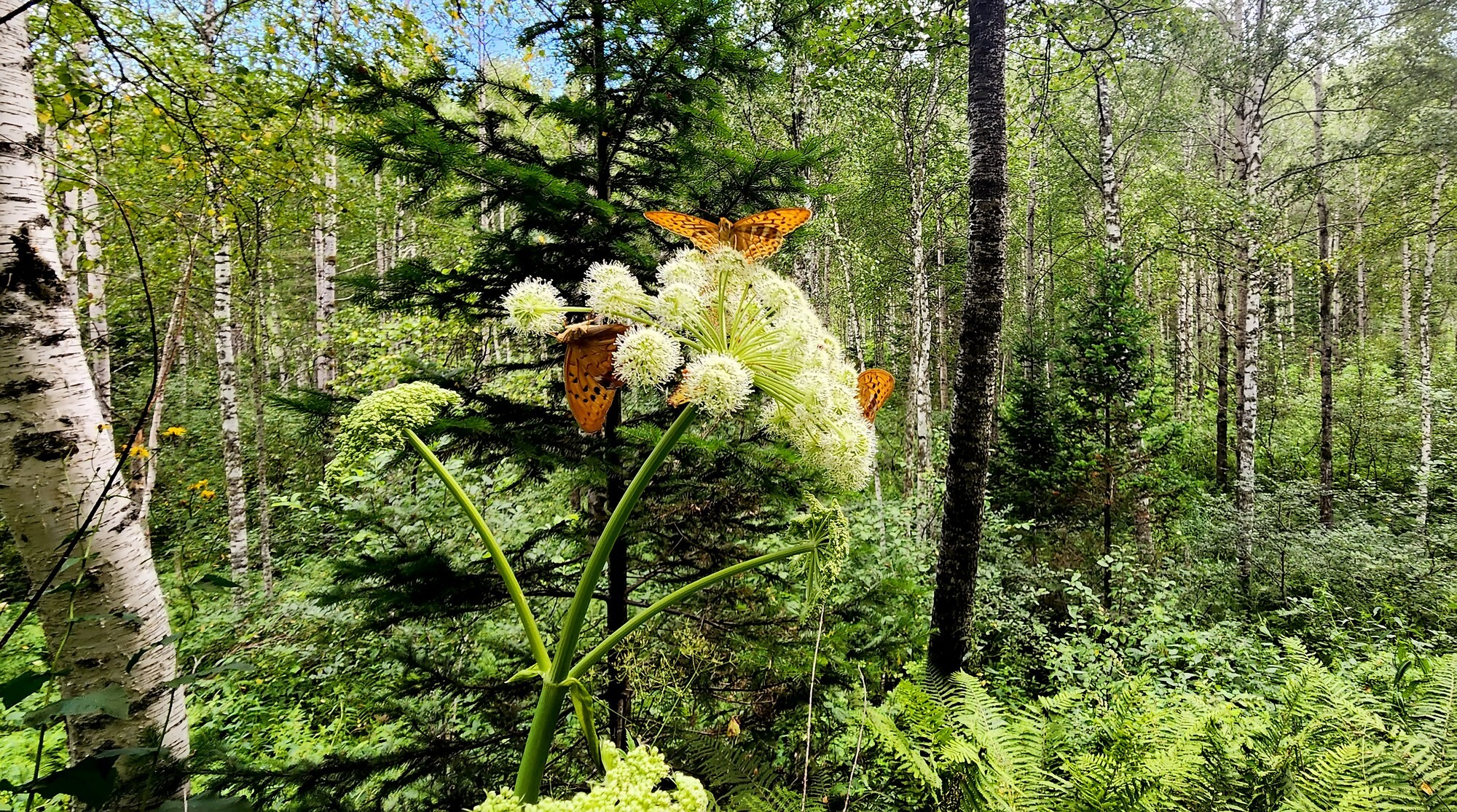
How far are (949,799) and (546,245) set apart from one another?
307cm

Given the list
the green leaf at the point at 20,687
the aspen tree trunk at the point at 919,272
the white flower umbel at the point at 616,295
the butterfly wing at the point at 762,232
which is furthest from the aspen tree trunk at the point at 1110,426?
the green leaf at the point at 20,687

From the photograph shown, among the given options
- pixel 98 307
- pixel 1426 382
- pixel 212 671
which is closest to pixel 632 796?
pixel 212 671

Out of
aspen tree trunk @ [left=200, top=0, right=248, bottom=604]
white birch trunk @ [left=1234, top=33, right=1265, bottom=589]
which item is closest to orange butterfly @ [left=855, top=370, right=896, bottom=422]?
aspen tree trunk @ [left=200, top=0, right=248, bottom=604]

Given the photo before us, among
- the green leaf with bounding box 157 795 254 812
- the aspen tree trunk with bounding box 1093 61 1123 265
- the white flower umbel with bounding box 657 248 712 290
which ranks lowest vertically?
the green leaf with bounding box 157 795 254 812

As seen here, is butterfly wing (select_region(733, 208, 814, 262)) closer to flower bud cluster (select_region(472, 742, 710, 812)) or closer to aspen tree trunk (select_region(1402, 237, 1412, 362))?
flower bud cluster (select_region(472, 742, 710, 812))

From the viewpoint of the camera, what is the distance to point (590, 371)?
4.22 feet

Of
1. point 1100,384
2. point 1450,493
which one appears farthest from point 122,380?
point 1450,493

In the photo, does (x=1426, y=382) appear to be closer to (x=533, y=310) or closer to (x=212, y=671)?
(x=533, y=310)

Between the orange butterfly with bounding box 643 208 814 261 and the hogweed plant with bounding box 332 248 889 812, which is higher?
the orange butterfly with bounding box 643 208 814 261

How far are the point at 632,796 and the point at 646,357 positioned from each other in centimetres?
70

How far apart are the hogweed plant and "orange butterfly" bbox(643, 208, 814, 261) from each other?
29 millimetres

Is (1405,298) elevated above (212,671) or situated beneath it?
elevated above

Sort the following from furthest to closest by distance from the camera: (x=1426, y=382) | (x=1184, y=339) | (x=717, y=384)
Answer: (x=1184, y=339) → (x=1426, y=382) → (x=717, y=384)

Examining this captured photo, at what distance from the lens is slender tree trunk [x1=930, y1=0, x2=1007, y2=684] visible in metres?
3.16
